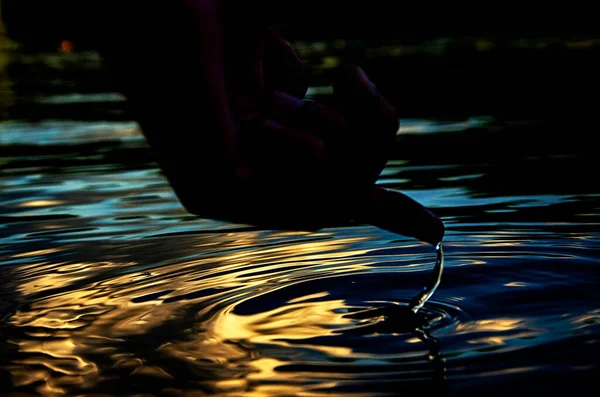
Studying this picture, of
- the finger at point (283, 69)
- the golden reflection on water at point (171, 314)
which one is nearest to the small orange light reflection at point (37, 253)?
the golden reflection on water at point (171, 314)

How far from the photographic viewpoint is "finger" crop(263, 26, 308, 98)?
319 centimetres

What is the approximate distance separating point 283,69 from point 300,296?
5.96 ft

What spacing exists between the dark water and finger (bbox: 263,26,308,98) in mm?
906

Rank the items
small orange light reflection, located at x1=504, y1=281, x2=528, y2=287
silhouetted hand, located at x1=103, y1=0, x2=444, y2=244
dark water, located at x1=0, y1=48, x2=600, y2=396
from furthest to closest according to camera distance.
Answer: small orange light reflection, located at x1=504, y1=281, x2=528, y2=287, dark water, located at x1=0, y1=48, x2=600, y2=396, silhouetted hand, located at x1=103, y1=0, x2=444, y2=244

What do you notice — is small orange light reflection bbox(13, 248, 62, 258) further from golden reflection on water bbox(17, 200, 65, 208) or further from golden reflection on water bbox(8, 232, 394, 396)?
golden reflection on water bbox(17, 200, 65, 208)

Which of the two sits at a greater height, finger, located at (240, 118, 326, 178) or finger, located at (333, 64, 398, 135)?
finger, located at (333, 64, 398, 135)

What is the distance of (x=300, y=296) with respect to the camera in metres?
4.87

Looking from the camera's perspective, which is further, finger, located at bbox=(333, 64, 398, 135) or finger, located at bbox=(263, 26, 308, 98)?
finger, located at bbox=(263, 26, 308, 98)

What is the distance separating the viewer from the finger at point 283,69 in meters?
3.19

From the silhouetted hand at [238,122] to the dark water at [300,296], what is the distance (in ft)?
3.01

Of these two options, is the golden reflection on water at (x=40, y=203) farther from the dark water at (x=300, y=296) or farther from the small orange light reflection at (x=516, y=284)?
the small orange light reflection at (x=516, y=284)

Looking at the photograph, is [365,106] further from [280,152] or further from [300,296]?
[300,296]

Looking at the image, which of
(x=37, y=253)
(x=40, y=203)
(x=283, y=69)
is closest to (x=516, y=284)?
(x=283, y=69)

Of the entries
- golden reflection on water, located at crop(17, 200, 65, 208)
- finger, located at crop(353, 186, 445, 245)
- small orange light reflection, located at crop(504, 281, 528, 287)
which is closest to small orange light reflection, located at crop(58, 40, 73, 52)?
finger, located at crop(353, 186, 445, 245)
